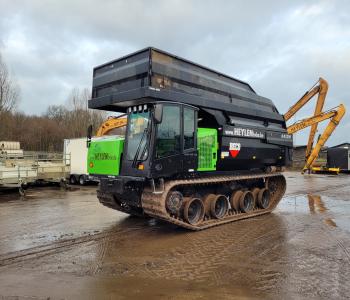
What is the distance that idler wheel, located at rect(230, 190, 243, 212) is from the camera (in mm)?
9773

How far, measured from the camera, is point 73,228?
8.46 meters

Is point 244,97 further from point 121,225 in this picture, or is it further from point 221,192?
point 121,225

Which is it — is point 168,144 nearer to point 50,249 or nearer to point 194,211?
point 194,211

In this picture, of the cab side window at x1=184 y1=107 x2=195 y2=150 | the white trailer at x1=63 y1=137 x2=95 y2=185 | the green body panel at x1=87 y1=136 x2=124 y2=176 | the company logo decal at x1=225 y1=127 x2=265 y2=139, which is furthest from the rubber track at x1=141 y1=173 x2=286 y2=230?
the white trailer at x1=63 y1=137 x2=95 y2=185

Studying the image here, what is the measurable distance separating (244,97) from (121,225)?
15.8 ft

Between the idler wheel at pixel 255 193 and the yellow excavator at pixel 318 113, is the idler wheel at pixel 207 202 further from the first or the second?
the yellow excavator at pixel 318 113

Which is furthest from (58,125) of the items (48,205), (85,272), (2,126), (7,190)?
(85,272)

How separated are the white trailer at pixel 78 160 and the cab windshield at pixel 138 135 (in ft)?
44.5

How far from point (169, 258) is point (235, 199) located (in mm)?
4090

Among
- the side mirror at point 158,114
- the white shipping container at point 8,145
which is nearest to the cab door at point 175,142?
the side mirror at point 158,114

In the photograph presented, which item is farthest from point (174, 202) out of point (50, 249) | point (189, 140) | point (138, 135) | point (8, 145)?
point (8, 145)

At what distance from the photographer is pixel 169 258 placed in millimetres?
6102

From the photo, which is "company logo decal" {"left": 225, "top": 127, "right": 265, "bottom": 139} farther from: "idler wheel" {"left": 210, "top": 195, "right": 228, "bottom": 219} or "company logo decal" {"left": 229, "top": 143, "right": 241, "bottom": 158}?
"idler wheel" {"left": 210, "top": 195, "right": 228, "bottom": 219}

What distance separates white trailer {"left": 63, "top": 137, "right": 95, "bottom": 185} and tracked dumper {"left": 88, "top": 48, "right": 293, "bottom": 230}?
40.5 feet
